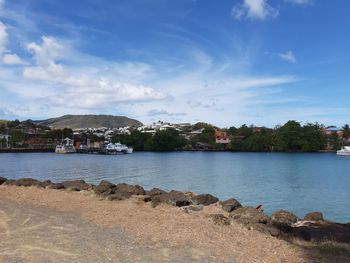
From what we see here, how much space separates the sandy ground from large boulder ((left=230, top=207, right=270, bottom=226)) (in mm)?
738

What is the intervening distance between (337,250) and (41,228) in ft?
26.6

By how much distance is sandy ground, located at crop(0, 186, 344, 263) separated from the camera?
30.6 ft

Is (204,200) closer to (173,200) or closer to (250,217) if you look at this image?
(173,200)

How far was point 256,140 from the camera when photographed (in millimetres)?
151000

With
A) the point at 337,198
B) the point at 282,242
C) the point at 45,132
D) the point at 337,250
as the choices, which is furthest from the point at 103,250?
the point at 45,132

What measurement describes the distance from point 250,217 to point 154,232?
4.20m

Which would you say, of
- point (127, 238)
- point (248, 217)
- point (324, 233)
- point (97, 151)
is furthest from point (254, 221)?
point (97, 151)

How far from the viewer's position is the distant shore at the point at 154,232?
9586mm

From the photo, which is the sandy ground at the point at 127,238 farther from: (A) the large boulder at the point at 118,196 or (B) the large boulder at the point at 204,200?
(B) the large boulder at the point at 204,200

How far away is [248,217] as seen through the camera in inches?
568

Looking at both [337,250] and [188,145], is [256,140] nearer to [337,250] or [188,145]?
[188,145]

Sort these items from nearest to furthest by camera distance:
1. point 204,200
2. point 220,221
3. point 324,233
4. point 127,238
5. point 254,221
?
point 127,238 → point 220,221 → point 324,233 → point 254,221 → point 204,200

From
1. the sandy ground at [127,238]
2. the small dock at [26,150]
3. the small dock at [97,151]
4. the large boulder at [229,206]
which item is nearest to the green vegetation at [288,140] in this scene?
the small dock at [97,151]

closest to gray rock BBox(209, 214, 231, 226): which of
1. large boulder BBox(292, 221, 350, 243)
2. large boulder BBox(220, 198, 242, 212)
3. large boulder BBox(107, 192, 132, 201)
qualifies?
large boulder BBox(292, 221, 350, 243)
